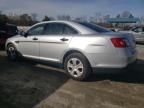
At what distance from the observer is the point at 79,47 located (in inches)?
232

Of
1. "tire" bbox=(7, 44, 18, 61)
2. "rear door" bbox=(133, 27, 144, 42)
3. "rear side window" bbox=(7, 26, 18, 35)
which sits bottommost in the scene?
"rear door" bbox=(133, 27, 144, 42)

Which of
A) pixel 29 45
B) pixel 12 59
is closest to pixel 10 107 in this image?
pixel 29 45

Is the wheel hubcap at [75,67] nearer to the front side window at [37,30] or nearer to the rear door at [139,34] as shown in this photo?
the front side window at [37,30]

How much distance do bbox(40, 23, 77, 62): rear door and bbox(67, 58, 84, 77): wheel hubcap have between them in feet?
1.30

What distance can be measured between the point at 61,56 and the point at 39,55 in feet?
3.16

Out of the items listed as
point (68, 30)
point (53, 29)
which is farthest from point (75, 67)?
point (53, 29)

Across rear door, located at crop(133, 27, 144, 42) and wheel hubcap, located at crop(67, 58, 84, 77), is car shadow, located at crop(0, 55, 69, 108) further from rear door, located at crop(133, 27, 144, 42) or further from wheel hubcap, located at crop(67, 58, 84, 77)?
rear door, located at crop(133, 27, 144, 42)

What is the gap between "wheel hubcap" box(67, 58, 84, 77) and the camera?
6.00 meters

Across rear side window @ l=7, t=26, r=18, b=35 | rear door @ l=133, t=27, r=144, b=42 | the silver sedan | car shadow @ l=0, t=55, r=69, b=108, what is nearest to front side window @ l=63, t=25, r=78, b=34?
the silver sedan

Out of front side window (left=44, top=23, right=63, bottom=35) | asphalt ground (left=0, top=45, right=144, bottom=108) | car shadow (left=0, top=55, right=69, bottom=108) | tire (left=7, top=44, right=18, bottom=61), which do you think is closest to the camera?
asphalt ground (left=0, top=45, right=144, bottom=108)

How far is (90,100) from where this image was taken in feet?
15.5

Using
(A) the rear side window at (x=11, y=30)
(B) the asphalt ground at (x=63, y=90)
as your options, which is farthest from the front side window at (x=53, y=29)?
(A) the rear side window at (x=11, y=30)

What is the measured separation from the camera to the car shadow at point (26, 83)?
468cm

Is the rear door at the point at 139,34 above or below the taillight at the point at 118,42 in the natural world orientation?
below
